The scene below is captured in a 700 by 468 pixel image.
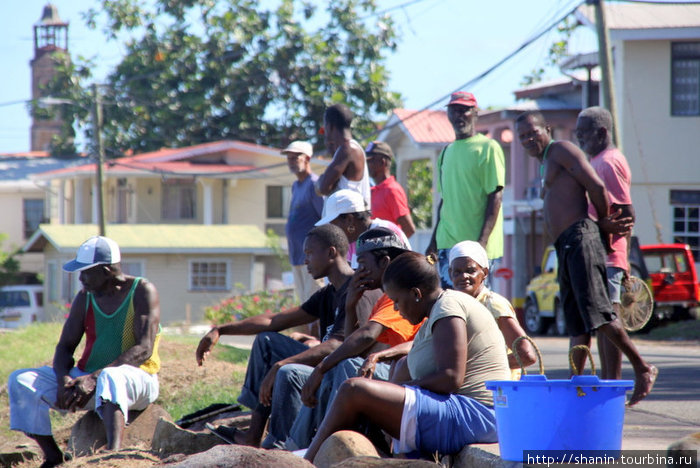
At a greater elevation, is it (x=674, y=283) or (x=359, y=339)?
(x=359, y=339)

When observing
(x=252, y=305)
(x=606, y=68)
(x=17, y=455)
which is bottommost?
(x=17, y=455)

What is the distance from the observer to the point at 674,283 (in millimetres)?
20188

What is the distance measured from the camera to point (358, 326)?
18.9 feet

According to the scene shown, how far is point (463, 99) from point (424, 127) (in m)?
25.6

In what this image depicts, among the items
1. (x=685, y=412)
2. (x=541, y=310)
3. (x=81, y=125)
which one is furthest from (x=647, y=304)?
(x=81, y=125)

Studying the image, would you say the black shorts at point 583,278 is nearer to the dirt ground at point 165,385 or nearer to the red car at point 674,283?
the dirt ground at point 165,385

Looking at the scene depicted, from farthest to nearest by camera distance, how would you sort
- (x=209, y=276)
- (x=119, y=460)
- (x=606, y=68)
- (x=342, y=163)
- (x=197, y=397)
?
(x=209, y=276), (x=606, y=68), (x=197, y=397), (x=342, y=163), (x=119, y=460)

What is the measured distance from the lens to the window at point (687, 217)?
2441 cm

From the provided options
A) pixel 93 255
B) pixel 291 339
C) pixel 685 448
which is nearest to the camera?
pixel 685 448

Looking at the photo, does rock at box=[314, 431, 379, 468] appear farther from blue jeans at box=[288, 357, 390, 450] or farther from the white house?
the white house

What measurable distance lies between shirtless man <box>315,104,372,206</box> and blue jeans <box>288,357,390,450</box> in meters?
2.63

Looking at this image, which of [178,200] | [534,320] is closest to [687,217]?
[534,320]

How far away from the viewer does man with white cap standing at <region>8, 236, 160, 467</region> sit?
6754 mm

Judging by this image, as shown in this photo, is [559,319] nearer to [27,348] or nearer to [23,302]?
[27,348]
